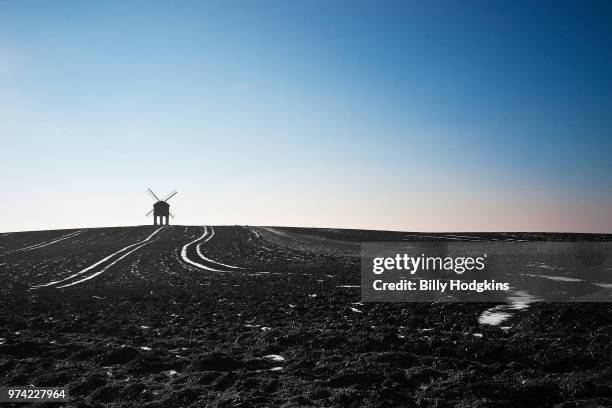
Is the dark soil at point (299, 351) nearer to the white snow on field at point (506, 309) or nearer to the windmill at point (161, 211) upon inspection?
the white snow on field at point (506, 309)

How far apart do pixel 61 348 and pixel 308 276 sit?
1474cm

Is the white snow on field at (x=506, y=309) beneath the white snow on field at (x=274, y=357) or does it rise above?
above

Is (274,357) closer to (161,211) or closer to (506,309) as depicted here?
(506,309)

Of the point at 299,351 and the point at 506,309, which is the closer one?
the point at 299,351

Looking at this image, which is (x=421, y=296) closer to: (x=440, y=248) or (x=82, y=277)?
(x=440, y=248)

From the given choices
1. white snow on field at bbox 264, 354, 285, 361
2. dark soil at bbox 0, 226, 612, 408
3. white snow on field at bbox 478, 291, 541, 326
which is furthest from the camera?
white snow on field at bbox 478, 291, 541, 326

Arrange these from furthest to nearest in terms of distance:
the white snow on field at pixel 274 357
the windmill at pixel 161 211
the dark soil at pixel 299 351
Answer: the windmill at pixel 161 211
the white snow on field at pixel 274 357
the dark soil at pixel 299 351

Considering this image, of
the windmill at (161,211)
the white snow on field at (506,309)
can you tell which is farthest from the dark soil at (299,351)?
the windmill at (161,211)

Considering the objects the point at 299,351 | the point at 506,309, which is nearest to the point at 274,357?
the point at 299,351

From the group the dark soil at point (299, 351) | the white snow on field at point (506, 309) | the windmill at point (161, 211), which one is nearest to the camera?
the dark soil at point (299, 351)

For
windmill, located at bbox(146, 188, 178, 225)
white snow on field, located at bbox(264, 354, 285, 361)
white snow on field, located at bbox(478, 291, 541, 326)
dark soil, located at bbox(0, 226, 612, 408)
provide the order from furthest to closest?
1. windmill, located at bbox(146, 188, 178, 225)
2. white snow on field, located at bbox(478, 291, 541, 326)
3. white snow on field, located at bbox(264, 354, 285, 361)
4. dark soil, located at bbox(0, 226, 612, 408)

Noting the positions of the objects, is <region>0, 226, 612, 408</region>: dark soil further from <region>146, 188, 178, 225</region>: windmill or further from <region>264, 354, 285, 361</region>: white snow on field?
<region>146, 188, 178, 225</region>: windmill

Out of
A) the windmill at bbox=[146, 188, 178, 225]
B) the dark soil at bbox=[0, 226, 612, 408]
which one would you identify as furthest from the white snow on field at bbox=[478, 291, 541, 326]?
the windmill at bbox=[146, 188, 178, 225]

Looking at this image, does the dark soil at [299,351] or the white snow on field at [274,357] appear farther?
the white snow on field at [274,357]
